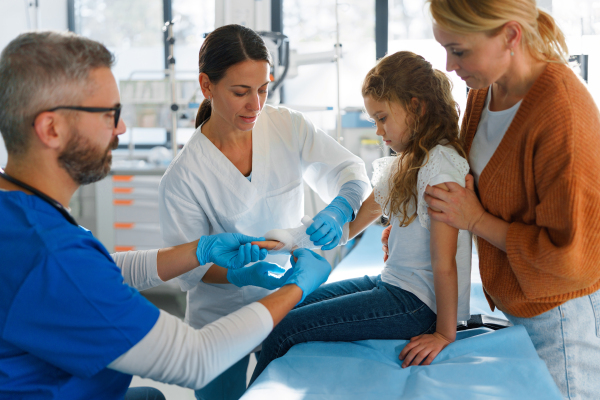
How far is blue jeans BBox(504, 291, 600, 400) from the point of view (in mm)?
1061

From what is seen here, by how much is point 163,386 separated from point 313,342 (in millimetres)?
1227

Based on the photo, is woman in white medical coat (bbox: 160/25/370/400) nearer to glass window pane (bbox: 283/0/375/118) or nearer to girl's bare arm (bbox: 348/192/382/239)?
Result: girl's bare arm (bbox: 348/192/382/239)

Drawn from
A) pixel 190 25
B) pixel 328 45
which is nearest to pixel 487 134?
pixel 328 45

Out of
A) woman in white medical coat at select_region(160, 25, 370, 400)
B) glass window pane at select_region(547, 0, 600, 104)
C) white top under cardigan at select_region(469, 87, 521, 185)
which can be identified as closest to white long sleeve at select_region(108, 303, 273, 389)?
woman in white medical coat at select_region(160, 25, 370, 400)

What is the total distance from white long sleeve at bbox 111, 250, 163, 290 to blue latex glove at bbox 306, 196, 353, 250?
1.53 feet

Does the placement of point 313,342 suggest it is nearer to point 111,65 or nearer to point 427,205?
point 427,205

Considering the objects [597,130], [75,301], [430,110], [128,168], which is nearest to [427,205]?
[430,110]

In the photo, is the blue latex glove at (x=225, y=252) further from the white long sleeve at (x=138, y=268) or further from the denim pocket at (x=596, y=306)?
the denim pocket at (x=596, y=306)

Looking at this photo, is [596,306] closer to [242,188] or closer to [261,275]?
[261,275]

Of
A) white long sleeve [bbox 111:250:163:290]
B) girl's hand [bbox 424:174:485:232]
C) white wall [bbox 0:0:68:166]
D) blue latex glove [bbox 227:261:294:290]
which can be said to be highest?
white wall [bbox 0:0:68:166]

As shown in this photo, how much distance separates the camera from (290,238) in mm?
1428

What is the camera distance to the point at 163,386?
7.20 feet

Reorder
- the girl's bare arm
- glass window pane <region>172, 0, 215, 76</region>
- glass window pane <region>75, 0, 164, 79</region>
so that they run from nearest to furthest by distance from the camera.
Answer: the girl's bare arm → glass window pane <region>172, 0, 215, 76</region> → glass window pane <region>75, 0, 164, 79</region>

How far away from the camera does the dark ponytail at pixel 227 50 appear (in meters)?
1.38
